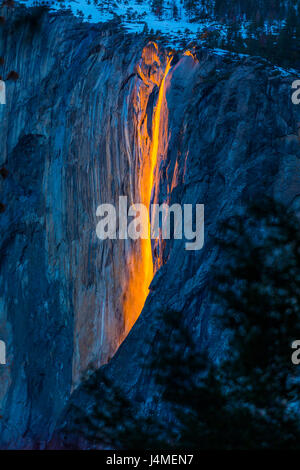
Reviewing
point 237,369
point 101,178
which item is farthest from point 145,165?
point 237,369

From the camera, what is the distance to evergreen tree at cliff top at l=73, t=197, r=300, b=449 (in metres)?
7.57

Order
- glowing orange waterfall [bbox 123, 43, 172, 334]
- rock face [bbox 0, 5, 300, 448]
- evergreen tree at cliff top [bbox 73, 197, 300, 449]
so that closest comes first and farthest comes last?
1. evergreen tree at cliff top [bbox 73, 197, 300, 449]
2. rock face [bbox 0, 5, 300, 448]
3. glowing orange waterfall [bbox 123, 43, 172, 334]

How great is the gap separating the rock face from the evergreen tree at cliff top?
25 cm

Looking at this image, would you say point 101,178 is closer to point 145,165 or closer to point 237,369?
point 145,165

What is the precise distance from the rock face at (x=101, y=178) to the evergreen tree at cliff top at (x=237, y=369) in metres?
0.25

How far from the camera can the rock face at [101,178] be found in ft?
29.6

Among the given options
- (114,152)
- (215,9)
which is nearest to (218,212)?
(114,152)

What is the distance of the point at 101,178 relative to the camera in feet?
44.5

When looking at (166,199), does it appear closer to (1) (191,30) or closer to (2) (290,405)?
(2) (290,405)

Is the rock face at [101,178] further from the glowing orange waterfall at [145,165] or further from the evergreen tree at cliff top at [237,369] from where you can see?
the evergreen tree at cliff top at [237,369]

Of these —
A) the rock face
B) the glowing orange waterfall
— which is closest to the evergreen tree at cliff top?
the rock face

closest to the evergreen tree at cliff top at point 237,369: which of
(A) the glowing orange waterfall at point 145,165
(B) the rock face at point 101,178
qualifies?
(B) the rock face at point 101,178

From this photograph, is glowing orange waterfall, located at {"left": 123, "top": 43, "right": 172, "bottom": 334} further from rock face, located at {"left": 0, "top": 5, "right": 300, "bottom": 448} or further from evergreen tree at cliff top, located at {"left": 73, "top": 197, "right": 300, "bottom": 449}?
evergreen tree at cliff top, located at {"left": 73, "top": 197, "right": 300, "bottom": 449}

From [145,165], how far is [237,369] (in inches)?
202
